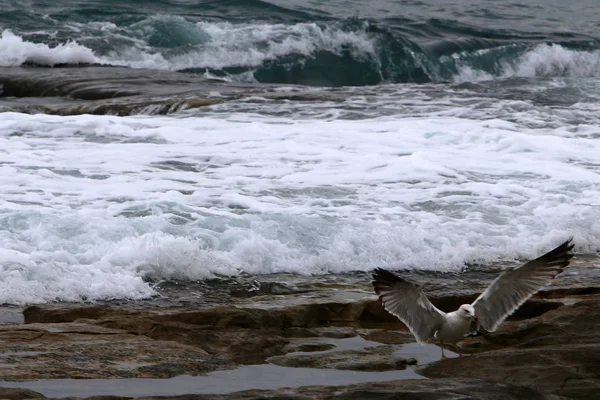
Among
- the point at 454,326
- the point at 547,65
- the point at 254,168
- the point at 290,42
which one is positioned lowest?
the point at 547,65

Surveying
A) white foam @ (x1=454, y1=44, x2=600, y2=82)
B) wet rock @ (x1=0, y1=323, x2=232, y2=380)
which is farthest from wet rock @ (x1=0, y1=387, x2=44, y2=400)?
white foam @ (x1=454, y1=44, x2=600, y2=82)

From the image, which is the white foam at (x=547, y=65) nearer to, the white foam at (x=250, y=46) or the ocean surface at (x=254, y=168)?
the white foam at (x=250, y=46)

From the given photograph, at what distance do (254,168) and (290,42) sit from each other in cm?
983

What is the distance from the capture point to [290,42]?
17.6 m

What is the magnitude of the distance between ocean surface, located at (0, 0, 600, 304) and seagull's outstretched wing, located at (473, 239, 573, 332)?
131 cm

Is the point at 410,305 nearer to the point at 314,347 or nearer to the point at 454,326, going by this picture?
the point at 454,326

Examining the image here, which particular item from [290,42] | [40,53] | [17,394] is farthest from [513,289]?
[290,42]

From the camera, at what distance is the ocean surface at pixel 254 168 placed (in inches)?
230

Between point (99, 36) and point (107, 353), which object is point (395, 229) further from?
point (99, 36)

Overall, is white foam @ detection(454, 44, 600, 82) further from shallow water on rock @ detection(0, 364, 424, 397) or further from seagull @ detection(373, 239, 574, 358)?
shallow water on rock @ detection(0, 364, 424, 397)

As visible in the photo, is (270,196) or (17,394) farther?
(270,196)

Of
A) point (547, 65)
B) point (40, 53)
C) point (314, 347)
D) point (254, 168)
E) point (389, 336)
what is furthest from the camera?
point (547, 65)

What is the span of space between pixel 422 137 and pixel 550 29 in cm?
1244

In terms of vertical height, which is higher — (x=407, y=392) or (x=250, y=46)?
(x=407, y=392)
